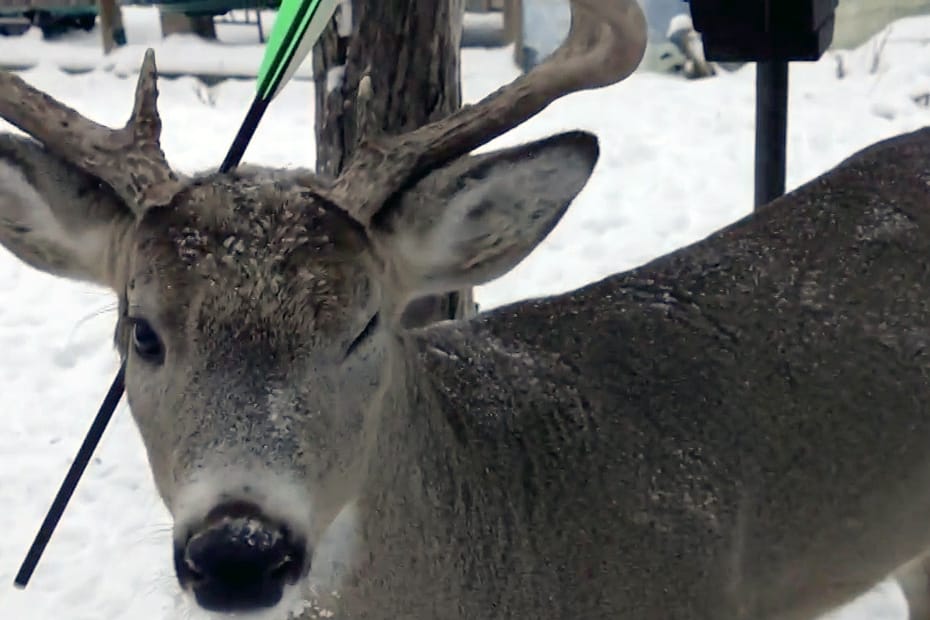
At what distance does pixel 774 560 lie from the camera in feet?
10.4

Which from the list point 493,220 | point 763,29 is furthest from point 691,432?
point 763,29

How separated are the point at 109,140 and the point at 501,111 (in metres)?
0.82

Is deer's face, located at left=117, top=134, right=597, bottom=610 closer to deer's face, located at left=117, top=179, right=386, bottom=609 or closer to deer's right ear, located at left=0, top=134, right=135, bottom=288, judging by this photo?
deer's face, located at left=117, top=179, right=386, bottom=609

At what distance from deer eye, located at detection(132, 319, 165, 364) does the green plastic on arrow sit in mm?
786

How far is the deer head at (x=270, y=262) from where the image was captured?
6.62 ft

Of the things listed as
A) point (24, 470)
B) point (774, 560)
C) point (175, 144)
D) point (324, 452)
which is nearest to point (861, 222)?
point (774, 560)

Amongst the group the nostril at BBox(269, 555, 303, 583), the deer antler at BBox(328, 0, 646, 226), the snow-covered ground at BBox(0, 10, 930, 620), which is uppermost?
the deer antler at BBox(328, 0, 646, 226)

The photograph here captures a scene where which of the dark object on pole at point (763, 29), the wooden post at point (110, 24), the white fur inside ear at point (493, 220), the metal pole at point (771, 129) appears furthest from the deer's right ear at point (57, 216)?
the wooden post at point (110, 24)

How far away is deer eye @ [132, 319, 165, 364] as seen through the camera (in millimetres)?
2248

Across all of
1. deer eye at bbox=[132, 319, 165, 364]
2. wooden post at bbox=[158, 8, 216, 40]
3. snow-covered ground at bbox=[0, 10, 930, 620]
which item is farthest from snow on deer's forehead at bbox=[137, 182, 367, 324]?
wooden post at bbox=[158, 8, 216, 40]

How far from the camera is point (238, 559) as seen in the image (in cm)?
192

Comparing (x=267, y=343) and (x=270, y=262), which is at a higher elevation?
(x=270, y=262)

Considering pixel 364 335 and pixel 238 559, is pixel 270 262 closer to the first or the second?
pixel 364 335

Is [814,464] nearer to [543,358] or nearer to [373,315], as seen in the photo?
[543,358]
